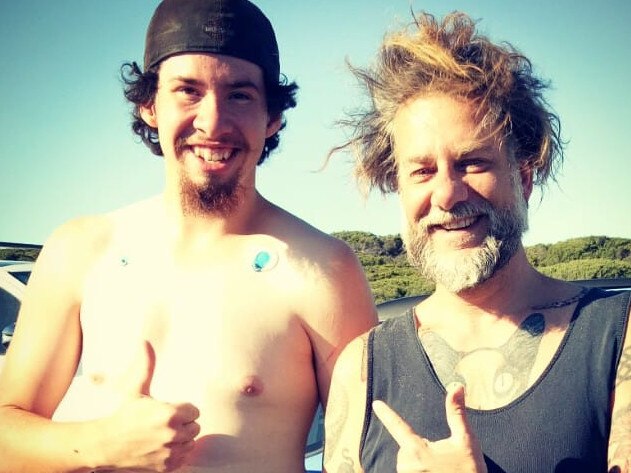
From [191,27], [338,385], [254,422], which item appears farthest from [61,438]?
[191,27]

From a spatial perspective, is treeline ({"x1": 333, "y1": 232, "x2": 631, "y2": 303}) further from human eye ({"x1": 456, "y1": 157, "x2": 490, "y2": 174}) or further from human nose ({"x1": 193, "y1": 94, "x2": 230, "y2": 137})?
human eye ({"x1": 456, "y1": 157, "x2": 490, "y2": 174})

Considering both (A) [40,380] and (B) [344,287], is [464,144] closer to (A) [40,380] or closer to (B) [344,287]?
(B) [344,287]

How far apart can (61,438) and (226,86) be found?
1.29 meters

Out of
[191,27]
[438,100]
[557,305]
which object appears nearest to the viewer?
[557,305]

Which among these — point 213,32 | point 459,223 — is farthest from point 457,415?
point 213,32

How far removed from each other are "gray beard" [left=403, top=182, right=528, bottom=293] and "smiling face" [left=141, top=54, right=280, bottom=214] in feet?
2.34

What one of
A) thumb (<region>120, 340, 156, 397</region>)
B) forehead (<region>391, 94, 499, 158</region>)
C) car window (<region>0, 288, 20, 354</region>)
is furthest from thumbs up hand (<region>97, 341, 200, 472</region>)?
car window (<region>0, 288, 20, 354</region>)

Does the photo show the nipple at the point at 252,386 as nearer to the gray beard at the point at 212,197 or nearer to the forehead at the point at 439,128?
the gray beard at the point at 212,197

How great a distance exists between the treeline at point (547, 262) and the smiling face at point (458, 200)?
5.76 m

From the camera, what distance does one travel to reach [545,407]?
162 centimetres

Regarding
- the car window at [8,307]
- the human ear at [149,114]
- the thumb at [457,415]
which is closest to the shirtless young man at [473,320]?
the thumb at [457,415]

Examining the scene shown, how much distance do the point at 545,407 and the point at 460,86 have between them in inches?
38.6

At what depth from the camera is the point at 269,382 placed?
221 centimetres

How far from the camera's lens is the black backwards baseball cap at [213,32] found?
234cm
